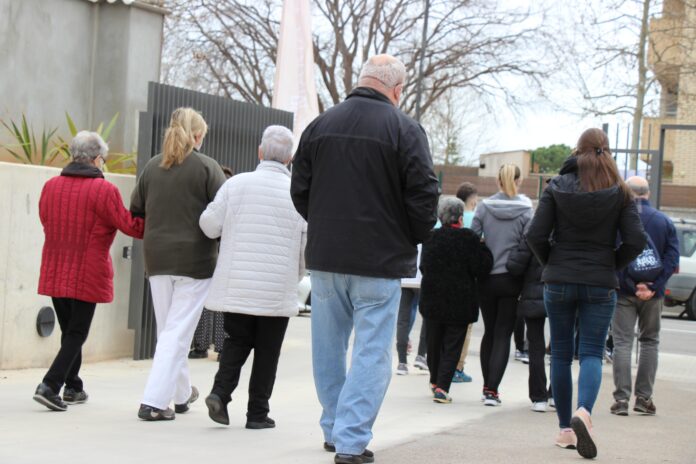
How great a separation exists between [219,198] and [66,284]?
1.17 m

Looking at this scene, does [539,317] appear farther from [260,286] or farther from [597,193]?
[260,286]

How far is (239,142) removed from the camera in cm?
1136

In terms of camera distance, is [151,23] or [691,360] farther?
[691,360]

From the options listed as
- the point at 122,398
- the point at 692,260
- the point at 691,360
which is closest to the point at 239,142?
the point at 122,398

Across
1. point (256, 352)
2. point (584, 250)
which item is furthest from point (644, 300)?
point (256, 352)

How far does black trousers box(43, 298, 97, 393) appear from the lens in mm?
7246

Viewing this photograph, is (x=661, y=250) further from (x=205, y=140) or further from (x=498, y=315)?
(x=205, y=140)

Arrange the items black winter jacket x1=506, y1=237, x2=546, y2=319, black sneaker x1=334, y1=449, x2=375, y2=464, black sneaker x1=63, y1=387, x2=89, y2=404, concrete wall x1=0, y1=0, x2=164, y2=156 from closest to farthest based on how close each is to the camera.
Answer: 1. black sneaker x1=334, y1=449, x2=375, y2=464
2. black sneaker x1=63, y1=387, x2=89, y2=404
3. black winter jacket x1=506, y1=237, x2=546, y2=319
4. concrete wall x1=0, y1=0, x2=164, y2=156

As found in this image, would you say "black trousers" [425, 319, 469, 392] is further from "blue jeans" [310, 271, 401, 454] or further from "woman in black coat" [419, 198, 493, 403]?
"blue jeans" [310, 271, 401, 454]

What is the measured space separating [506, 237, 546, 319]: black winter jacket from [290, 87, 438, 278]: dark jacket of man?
279 cm

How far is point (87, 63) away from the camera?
42.0 ft

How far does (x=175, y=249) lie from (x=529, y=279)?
2.92 metres

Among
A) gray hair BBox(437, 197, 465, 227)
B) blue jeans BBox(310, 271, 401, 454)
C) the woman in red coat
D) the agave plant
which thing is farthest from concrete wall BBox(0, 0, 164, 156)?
blue jeans BBox(310, 271, 401, 454)

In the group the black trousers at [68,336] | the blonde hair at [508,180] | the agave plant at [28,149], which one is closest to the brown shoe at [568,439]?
the blonde hair at [508,180]
